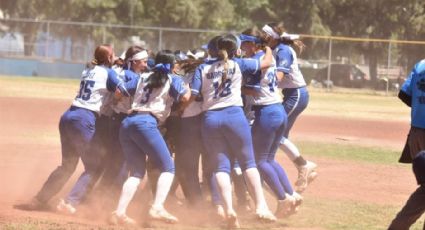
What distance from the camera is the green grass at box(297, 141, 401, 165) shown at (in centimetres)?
1627

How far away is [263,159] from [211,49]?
1475 millimetres

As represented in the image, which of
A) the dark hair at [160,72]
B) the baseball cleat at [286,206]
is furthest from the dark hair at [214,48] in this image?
the baseball cleat at [286,206]

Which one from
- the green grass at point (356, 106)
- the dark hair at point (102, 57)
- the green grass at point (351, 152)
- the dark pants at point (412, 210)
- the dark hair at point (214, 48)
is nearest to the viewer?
the dark pants at point (412, 210)

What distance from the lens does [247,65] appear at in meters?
9.11

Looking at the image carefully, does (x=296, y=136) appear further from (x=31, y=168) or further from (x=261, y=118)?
(x=261, y=118)

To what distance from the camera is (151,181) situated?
986cm

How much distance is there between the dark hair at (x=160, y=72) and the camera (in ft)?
29.1

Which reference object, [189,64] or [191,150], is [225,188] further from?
[189,64]

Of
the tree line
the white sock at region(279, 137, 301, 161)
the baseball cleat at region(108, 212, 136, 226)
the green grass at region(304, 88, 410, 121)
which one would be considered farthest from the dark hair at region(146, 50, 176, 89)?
the tree line

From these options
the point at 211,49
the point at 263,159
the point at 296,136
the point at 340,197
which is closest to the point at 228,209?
the point at 263,159

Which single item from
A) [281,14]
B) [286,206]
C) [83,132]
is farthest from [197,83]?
[281,14]

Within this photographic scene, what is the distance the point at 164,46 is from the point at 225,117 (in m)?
30.9

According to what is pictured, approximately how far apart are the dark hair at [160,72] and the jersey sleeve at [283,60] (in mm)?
1729

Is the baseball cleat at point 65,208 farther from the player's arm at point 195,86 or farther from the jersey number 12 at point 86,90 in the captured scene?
the player's arm at point 195,86
